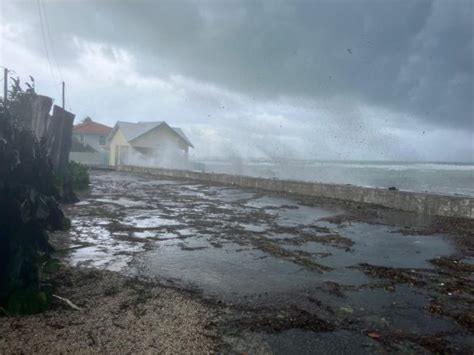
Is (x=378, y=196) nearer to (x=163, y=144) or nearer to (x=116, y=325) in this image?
(x=116, y=325)

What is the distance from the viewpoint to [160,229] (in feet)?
27.8

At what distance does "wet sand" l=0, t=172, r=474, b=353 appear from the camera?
348 centimetres

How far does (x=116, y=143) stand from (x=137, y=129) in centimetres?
340

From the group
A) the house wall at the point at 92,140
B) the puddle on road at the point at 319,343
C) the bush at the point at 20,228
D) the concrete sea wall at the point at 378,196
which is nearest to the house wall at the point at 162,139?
the house wall at the point at 92,140

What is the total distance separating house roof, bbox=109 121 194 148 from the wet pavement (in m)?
33.6

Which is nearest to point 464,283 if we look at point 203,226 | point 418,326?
point 418,326

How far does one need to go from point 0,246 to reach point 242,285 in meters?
3.03

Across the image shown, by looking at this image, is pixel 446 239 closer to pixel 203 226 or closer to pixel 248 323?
pixel 203 226

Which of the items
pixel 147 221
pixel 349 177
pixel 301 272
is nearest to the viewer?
pixel 301 272

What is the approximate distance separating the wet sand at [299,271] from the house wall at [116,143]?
34.8 meters

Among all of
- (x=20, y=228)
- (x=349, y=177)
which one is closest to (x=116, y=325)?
(x=20, y=228)

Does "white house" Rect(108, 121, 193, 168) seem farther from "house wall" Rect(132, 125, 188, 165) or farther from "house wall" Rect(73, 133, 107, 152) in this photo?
"house wall" Rect(73, 133, 107, 152)

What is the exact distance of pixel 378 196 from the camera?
12.9 m

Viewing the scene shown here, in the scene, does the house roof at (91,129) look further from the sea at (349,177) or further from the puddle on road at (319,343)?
the puddle on road at (319,343)
